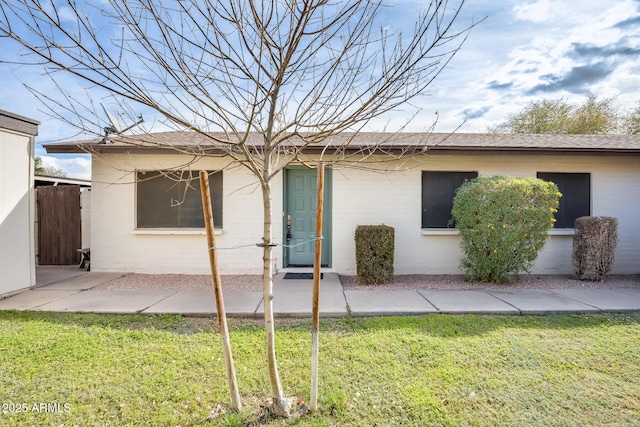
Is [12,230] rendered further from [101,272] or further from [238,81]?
[238,81]

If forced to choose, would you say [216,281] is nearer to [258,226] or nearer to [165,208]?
[258,226]

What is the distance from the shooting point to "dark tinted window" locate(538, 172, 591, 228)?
7156 mm

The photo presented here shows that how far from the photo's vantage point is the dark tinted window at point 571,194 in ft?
23.5

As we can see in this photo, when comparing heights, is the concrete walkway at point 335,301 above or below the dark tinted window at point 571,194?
below

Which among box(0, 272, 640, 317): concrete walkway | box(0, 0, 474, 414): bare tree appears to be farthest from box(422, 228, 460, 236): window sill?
box(0, 0, 474, 414): bare tree

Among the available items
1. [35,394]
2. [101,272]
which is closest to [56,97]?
[35,394]

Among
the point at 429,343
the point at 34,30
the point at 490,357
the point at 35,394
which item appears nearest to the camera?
the point at 34,30

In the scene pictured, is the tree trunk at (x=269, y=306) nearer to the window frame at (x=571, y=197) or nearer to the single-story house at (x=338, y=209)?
the single-story house at (x=338, y=209)

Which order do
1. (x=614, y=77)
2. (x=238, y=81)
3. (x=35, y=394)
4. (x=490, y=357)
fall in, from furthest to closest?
1. (x=614, y=77)
2. (x=490, y=357)
3. (x=35, y=394)
4. (x=238, y=81)

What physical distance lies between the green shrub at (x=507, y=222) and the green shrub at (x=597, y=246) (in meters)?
1.15

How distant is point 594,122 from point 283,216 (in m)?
21.3

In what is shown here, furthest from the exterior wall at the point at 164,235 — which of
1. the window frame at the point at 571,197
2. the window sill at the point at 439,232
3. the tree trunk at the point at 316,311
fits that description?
the window frame at the point at 571,197

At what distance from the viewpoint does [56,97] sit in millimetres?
2148

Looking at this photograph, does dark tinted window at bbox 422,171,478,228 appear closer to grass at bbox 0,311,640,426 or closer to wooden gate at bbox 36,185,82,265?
grass at bbox 0,311,640,426
